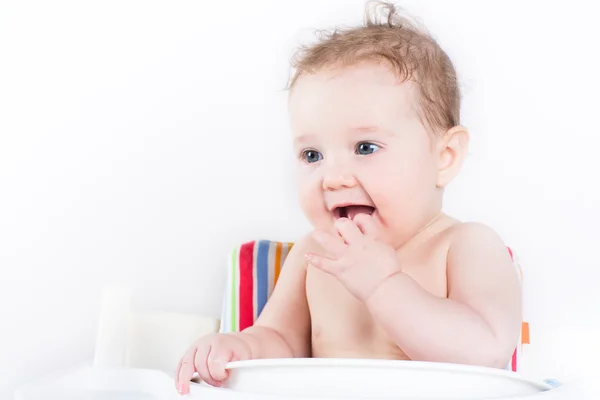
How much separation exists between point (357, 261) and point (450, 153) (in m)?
0.27

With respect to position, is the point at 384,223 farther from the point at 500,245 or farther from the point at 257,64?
the point at 257,64

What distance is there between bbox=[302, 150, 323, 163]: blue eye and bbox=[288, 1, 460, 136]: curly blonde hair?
0.32 feet

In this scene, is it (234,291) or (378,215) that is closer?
(378,215)

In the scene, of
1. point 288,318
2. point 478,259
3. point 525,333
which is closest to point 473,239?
point 478,259

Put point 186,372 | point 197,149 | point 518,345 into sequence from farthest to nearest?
point 197,149 → point 518,345 → point 186,372

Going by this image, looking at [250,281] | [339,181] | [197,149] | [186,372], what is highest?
[197,149]

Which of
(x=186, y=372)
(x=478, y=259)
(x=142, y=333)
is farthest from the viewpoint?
(x=142, y=333)

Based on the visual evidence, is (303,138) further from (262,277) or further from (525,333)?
(525,333)

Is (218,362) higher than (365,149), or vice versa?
(365,149)

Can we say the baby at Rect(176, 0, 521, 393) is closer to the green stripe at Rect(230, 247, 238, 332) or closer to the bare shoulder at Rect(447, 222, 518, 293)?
the bare shoulder at Rect(447, 222, 518, 293)

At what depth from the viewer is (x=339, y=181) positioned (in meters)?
0.93

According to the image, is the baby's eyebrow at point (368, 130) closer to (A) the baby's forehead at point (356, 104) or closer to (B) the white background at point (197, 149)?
(A) the baby's forehead at point (356, 104)

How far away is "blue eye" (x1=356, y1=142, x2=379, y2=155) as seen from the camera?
949 millimetres

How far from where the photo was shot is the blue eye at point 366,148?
37.4 inches
